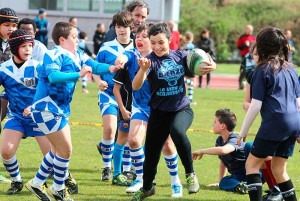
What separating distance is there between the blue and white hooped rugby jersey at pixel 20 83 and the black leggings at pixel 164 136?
136cm

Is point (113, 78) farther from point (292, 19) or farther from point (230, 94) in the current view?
point (292, 19)

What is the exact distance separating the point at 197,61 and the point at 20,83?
6.40ft

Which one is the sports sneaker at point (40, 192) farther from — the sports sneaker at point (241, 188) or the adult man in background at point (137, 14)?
the adult man in background at point (137, 14)

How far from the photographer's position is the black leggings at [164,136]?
A: 806 cm

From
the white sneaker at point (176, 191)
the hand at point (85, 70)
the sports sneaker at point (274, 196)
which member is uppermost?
the hand at point (85, 70)

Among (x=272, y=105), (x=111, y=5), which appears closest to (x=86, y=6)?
(x=111, y=5)

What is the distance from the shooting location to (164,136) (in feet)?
27.1

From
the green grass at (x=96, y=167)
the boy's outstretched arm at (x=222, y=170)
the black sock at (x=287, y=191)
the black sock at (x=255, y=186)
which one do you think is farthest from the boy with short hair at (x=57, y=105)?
the boy's outstretched arm at (x=222, y=170)

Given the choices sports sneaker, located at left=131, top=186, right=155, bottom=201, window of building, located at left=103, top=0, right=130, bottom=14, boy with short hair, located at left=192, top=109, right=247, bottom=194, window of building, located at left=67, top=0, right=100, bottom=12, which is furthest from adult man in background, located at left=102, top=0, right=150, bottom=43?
window of building, located at left=67, top=0, right=100, bottom=12

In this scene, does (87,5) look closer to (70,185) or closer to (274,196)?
(70,185)

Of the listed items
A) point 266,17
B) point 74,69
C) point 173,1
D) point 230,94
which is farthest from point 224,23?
point 74,69

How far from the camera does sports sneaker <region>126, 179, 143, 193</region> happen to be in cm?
889

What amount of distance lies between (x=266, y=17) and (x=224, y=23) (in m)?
3.39

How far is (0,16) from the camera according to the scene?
377 inches
